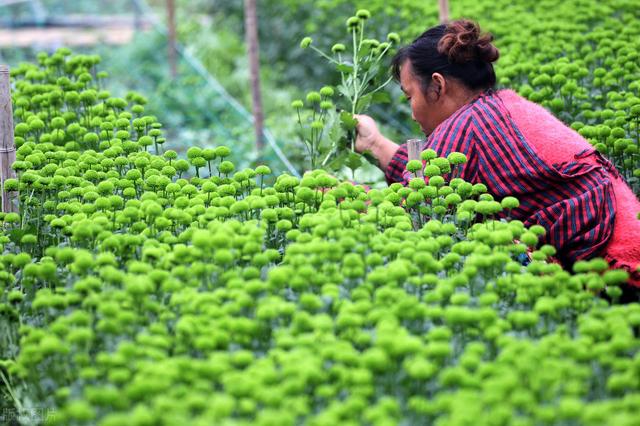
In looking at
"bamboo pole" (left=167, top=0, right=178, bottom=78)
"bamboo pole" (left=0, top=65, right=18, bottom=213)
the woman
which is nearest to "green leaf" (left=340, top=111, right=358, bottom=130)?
the woman

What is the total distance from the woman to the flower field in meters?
0.17

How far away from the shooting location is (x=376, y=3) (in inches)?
289

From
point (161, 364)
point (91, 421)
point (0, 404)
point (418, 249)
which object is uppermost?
point (418, 249)

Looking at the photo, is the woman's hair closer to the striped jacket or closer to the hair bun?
the hair bun

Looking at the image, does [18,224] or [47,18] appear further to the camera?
[47,18]

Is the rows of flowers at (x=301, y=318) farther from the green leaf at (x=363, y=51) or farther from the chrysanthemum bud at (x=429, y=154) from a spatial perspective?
the green leaf at (x=363, y=51)

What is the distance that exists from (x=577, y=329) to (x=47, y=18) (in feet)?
40.1

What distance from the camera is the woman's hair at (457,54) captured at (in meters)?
3.72

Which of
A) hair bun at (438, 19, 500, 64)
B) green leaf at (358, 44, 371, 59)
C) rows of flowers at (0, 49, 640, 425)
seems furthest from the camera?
green leaf at (358, 44, 371, 59)

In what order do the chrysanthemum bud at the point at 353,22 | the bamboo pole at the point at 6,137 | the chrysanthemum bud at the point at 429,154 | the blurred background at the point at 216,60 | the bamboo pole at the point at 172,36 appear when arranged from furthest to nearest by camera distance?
the bamboo pole at the point at 172,36 → the blurred background at the point at 216,60 → the chrysanthemum bud at the point at 353,22 → the bamboo pole at the point at 6,137 → the chrysanthemum bud at the point at 429,154

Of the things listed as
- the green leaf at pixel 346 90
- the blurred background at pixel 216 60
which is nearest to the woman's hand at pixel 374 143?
the green leaf at pixel 346 90

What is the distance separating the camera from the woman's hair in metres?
3.72

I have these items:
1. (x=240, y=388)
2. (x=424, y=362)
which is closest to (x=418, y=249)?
(x=424, y=362)

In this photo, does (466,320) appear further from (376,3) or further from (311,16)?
(311,16)
